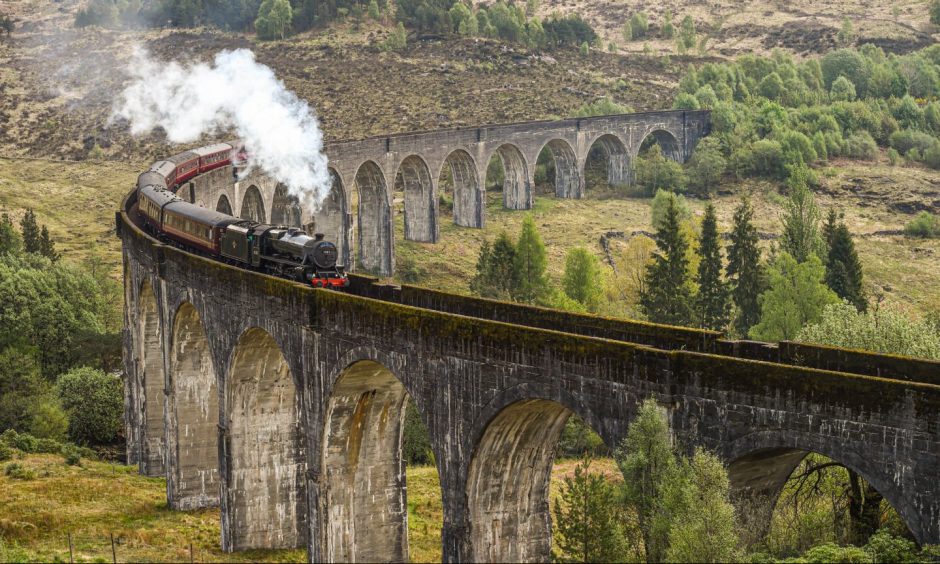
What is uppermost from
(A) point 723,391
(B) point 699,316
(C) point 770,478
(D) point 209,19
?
(D) point 209,19

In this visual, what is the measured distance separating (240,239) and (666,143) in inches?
3534

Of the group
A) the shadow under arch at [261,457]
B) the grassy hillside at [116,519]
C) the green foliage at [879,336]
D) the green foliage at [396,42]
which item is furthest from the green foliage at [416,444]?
the green foliage at [396,42]

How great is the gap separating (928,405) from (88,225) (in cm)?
8590

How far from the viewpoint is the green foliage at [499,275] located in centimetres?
7888

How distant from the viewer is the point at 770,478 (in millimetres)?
27438

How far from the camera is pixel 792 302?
70.6 meters

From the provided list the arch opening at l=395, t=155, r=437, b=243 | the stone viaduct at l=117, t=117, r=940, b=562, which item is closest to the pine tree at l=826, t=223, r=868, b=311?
the arch opening at l=395, t=155, r=437, b=243

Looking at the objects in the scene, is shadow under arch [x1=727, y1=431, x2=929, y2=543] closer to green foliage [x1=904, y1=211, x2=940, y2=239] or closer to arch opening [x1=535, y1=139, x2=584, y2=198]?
green foliage [x1=904, y1=211, x2=940, y2=239]

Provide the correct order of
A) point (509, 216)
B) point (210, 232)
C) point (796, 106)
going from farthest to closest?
1. point (796, 106)
2. point (509, 216)
3. point (210, 232)

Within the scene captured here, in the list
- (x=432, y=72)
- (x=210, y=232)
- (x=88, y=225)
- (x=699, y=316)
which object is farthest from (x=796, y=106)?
(x=210, y=232)

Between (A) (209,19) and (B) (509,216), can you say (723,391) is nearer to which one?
(B) (509,216)

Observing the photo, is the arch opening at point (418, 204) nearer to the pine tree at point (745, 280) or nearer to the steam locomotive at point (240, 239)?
the pine tree at point (745, 280)

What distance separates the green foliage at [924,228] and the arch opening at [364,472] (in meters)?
76.6

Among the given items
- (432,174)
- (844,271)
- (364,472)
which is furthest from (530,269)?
(364,472)
